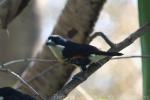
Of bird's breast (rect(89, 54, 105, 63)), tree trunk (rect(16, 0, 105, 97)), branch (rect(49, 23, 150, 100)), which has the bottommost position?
tree trunk (rect(16, 0, 105, 97))

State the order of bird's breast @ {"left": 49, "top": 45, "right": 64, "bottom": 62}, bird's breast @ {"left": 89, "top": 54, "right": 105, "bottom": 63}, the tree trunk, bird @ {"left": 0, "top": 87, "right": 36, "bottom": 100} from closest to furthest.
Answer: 1. bird @ {"left": 0, "top": 87, "right": 36, "bottom": 100}
2. bird's breast @ {"left": 89, "top": 54, "right": 105, "bottom": 63}
3. bird's breast @ {"left": 49, "top": 45, "right": 64, "bottom": 62}
4. the tree trunk

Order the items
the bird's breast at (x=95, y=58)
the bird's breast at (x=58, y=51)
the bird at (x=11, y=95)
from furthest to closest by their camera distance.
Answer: the bird's breast at (x=58, y=51) < the bird's breast at (x=95, y=58) < the bird at (x=11, y=95)

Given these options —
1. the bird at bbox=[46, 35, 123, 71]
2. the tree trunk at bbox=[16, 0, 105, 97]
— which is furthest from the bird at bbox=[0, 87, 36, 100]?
the tree trunk at bbox=[16, 0, 105, 97]

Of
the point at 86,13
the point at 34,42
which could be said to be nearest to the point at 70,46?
the point at 86,13

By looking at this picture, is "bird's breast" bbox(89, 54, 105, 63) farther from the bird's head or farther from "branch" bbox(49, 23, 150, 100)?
the bird's head

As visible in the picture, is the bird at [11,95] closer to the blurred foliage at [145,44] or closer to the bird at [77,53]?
the bird at [77,53]

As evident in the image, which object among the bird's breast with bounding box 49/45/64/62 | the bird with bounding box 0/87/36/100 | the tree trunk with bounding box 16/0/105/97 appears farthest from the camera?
the tree trunk with bounding box 16/0/105/97

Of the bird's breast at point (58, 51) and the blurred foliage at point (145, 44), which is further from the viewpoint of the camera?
the bird's breast at point (58, 51)

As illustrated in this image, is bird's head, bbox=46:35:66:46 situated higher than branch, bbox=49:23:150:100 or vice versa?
branch, bbox=49:23:150:100

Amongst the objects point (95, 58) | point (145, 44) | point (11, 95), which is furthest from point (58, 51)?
point (11, 95)

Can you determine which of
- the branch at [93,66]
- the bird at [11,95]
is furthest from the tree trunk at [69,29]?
the bird at [11,95]

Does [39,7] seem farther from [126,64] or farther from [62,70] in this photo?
[62,70]
